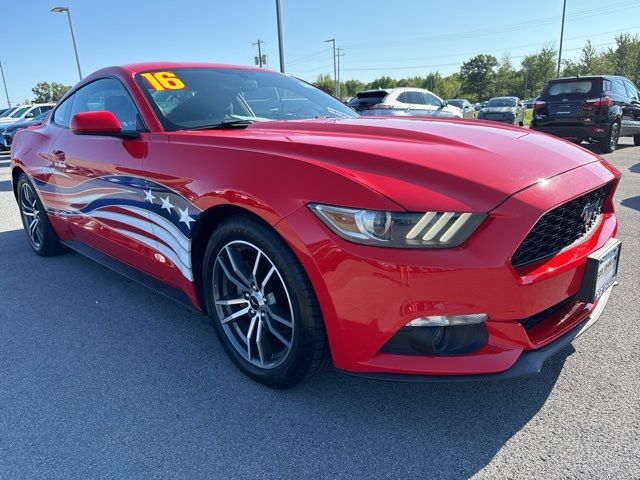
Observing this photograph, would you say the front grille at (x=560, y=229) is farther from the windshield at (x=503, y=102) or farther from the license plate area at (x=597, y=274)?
the windshield at (x=503, y=102)

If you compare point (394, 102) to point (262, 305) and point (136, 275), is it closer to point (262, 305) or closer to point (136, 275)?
Answer: point (136, 275)

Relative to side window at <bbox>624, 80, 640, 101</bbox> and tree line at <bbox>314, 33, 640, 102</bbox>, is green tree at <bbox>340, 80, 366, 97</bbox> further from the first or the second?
side window at <bbox>624, 80, 640, 101</bbox>

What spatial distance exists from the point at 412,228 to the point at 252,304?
0.96m

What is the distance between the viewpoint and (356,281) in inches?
67.7

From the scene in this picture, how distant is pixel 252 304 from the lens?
227 centimetres

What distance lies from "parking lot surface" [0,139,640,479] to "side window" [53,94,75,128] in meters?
1.74

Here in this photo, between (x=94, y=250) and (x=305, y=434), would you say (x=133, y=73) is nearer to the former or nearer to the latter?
(x=94, y=250)

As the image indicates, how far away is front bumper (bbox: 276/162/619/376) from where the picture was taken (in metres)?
1.63

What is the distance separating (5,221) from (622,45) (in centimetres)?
4841

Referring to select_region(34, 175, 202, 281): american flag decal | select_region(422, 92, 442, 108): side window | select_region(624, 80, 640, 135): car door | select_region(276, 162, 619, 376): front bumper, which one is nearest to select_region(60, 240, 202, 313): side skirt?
select_region(34, 175, 202, 281): american flag decal

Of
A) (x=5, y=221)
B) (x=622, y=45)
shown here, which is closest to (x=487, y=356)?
(x=5, y=221)

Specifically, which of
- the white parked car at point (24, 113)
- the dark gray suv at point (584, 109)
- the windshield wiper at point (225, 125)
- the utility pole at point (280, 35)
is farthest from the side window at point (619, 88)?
the white parked car at point (24, 113)

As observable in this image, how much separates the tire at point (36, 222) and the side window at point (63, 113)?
688 millimetres

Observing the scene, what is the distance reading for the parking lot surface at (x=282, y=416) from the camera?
1759 mm
